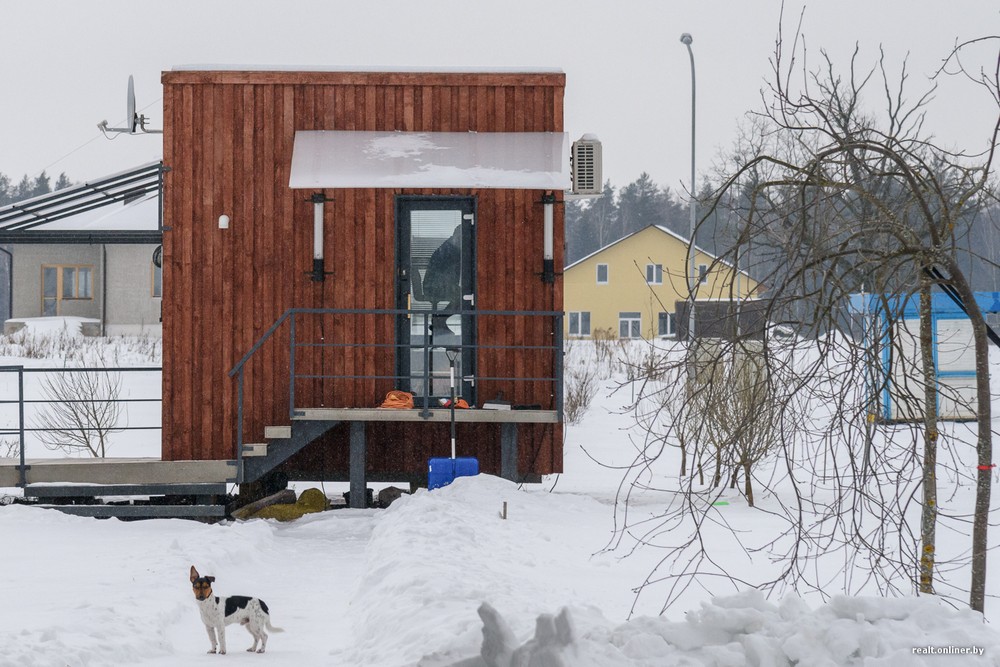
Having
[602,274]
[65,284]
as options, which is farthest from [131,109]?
[602,274]

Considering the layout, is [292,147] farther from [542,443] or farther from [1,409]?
[1,409]

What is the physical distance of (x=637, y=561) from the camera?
28.1ft

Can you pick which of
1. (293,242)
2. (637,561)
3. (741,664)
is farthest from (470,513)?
(741,664)

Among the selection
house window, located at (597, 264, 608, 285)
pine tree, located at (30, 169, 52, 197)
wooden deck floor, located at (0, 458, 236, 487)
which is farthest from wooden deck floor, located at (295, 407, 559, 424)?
pine tree, located at (30, 169, 52, 197)

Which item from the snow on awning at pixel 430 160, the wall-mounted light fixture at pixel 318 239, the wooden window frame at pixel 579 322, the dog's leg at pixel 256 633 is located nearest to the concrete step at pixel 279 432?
the wall-mounted light fixture at pixel 318 239

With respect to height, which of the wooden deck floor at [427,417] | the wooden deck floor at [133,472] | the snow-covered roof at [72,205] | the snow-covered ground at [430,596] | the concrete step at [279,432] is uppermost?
the snow-covered roof at [72,205]

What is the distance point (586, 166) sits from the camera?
10.6 m

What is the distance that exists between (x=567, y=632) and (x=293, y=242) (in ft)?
22.4

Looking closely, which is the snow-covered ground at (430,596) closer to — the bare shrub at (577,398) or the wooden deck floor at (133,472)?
the wooden deck floor at (133,472)

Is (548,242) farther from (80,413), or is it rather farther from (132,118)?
(80,413)

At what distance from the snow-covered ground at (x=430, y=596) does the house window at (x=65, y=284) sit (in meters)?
23.6

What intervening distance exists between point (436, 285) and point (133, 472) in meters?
3.48

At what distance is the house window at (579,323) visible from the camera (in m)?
46.6

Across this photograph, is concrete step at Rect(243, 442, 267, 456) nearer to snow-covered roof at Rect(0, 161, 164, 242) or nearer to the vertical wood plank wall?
the vertical wood plank wall
